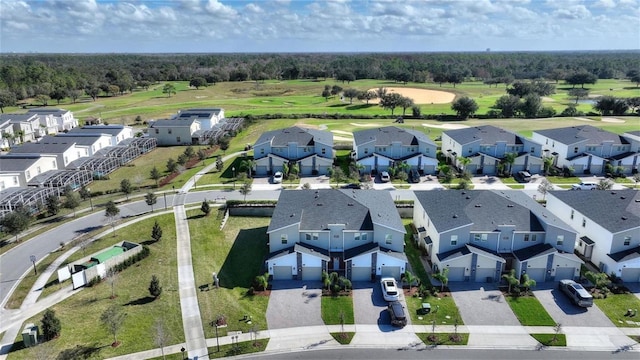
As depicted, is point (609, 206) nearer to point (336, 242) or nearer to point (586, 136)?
point (336, 242)

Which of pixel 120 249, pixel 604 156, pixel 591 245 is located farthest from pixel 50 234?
pixel 604 156

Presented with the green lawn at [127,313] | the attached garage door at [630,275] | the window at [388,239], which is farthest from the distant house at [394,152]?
the green lawn at [127,313]

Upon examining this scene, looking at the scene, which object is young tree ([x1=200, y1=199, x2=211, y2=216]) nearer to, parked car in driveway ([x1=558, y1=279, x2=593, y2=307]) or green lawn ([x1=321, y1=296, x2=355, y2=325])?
green lawn ([x1=321, y1=296, x2=355, y2=325])

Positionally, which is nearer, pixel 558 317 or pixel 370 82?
pixel 558 317

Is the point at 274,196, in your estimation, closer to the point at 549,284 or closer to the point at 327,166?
the point at 327,166

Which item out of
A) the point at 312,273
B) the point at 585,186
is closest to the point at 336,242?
the point at 312,273
